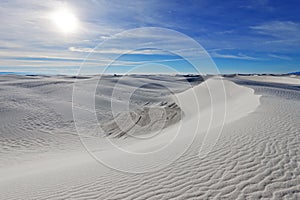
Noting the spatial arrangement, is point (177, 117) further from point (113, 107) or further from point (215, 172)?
point (215, 172)

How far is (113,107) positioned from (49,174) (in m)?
19.8

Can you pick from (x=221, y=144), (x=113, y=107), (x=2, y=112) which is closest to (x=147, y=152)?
(x=221, y=144)

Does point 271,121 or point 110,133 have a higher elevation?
point 271,121

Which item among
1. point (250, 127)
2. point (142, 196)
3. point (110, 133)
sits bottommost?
point (110, 133)

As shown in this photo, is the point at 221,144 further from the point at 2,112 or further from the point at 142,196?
the point at 2,112

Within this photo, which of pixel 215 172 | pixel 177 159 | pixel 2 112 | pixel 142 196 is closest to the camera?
pixel 142 196

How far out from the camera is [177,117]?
741 inches

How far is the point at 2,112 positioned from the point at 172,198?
20.2 m

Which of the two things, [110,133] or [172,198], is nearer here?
[172,198]

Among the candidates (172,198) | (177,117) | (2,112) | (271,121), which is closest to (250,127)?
(271,121)

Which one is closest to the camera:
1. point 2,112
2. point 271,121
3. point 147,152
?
point 147,152

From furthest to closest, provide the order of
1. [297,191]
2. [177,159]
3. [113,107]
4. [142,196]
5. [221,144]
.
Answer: [113,107] → [221,144] → [177,159] → [142,196] → [297,191]

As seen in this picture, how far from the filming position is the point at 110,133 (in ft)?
57.6

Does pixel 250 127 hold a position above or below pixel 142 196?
above
